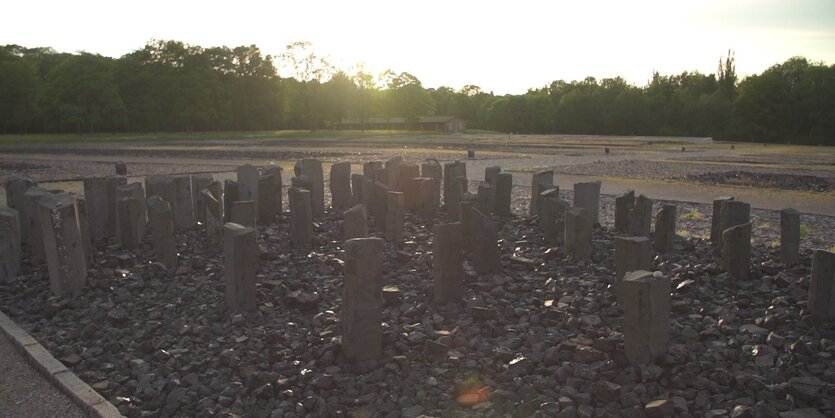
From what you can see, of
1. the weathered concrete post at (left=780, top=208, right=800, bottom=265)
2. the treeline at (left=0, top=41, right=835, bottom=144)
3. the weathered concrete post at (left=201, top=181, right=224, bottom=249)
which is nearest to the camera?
the weathered concrete post at (left=780, top=208, right=800, bottom=265)

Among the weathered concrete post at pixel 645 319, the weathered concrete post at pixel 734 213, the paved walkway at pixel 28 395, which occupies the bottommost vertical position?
the paved walkway at pixel 28 395

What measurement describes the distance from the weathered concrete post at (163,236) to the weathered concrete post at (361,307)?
120 inches

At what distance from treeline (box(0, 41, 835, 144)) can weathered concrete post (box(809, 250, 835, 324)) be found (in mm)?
68126

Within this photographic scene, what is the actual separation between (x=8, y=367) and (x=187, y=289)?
5.90 ft

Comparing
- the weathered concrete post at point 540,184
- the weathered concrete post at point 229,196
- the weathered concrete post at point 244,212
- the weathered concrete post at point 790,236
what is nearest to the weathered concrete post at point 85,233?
the weathered concrete post at point 244,212

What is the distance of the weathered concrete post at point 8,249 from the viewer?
23.5 feet

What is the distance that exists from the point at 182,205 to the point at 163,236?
77.3 inches

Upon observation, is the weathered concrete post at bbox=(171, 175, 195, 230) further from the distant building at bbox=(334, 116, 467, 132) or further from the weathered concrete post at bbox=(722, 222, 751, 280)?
the distant building at bbox=(334, 116, 467, 132)

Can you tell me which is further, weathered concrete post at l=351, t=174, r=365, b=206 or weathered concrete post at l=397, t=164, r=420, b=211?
weathered concrete post at l=351, t=174, r=365, b=206

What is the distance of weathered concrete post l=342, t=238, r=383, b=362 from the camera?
4820mm

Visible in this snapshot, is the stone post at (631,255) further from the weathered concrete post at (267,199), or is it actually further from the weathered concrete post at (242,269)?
the weathered concrete post at (267,199)

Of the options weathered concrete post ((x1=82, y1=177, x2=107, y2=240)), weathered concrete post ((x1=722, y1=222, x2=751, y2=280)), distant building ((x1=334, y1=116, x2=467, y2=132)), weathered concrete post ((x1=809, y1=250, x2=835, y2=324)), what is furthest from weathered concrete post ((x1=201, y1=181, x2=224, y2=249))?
distant building ((x1=334, y1=116, x2=467, y2=132))

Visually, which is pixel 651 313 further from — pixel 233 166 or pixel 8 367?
pixel 233 166

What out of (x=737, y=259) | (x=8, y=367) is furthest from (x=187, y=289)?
(x=737, y=259)
